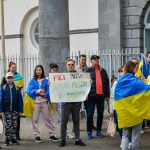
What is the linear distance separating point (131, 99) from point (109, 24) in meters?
9.70

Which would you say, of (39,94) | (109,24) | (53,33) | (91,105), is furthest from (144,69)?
(109,24)

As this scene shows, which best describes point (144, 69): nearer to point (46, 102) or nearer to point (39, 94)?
point (46, 102)

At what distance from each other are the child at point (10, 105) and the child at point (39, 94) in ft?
1.25

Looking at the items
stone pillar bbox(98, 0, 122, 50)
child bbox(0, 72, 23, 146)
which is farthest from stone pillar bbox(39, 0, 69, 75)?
child bbox(0, 72, 23, 146)

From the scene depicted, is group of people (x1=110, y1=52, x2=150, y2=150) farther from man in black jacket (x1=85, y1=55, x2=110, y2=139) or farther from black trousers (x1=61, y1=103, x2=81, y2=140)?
man in black jacket (x1=85, y1=55, x2=110, y2=139)

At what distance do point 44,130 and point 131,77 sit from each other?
4.80 metres

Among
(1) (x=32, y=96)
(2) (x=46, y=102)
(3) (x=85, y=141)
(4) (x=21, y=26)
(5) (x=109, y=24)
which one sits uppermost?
(4) (x=21, y=26)

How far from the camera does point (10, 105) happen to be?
33.1 ft

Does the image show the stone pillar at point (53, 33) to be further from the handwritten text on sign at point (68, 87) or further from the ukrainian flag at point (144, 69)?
the handwritten text on sign at point (68, 87)

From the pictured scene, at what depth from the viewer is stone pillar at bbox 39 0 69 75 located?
48.2 feet

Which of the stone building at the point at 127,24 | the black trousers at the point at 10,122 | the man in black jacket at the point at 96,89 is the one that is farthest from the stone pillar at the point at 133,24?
the black trousers at the point at 10,122

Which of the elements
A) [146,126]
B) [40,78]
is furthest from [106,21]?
[40,78]

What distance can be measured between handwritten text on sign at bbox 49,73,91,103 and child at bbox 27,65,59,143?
0.91 ft

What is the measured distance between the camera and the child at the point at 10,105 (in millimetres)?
10086
